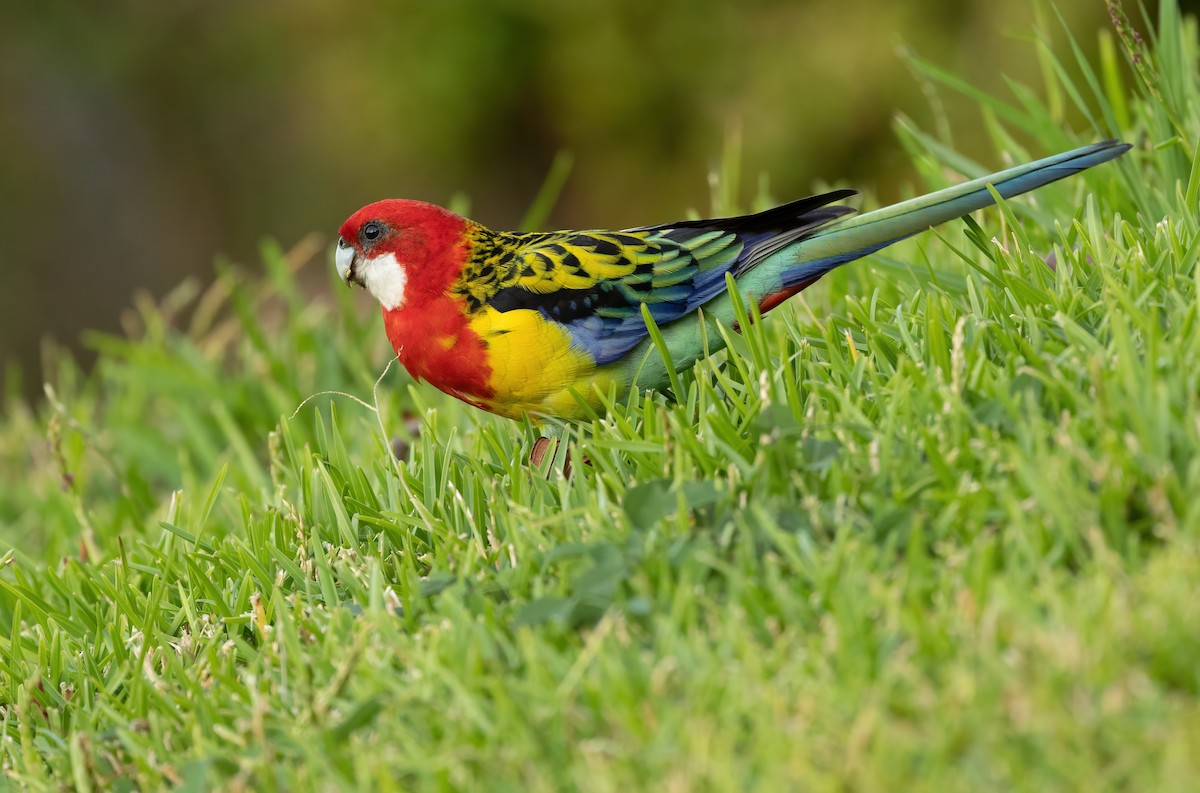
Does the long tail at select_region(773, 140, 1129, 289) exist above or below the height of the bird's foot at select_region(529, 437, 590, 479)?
above

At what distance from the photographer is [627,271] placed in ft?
9.70

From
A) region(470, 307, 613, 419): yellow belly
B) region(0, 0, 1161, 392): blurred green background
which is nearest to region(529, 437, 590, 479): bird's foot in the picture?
region(470, 307, 613, 419): yellow belly

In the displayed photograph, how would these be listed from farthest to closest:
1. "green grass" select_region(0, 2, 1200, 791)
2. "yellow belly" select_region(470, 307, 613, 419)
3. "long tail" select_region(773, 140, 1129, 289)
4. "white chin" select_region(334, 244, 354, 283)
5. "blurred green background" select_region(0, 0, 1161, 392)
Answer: "blurred green background" select_region(0, 0, 1161, 392), "white chin" select_region(334, 244, 354, 283), "yellow belly" select_region(470, 307, 613, 419), "long tail" select_region(773, 140, 1129, 289), "green grass" select_region(0, 2, 1200, 791)

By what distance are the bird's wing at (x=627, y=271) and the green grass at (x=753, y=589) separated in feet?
0.64

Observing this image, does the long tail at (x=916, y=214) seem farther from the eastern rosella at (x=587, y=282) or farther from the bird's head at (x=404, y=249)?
the bird's head at (x=404, y=249)

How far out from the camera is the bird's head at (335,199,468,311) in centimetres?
304

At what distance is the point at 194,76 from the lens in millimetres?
10570

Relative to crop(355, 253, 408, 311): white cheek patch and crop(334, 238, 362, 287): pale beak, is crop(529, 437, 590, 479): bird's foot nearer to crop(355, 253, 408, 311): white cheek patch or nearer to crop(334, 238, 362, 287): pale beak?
crop(355, 253, 408, 311): white cheek patch

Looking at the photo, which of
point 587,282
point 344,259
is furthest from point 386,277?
point 587,282

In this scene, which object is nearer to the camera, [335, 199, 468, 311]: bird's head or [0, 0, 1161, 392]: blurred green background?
[335, 199, 468, 311]: bird's head

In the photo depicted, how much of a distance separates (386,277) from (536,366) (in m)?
0.60

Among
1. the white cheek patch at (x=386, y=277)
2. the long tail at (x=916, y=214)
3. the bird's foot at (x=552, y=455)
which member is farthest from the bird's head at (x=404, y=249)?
the long tail at (x=916, y=214)

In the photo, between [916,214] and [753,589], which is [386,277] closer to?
[916,214]

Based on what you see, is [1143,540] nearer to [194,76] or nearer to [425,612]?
[425,612]
